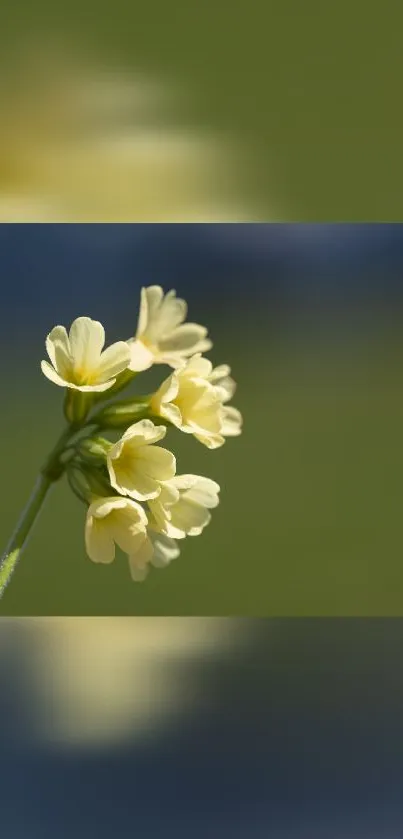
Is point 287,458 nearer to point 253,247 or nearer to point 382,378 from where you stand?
point 382,378

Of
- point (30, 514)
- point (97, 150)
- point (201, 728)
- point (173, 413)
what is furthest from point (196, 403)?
point (97, 150)

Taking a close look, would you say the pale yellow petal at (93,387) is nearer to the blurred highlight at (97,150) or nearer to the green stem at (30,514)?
the green stem at (30,514)

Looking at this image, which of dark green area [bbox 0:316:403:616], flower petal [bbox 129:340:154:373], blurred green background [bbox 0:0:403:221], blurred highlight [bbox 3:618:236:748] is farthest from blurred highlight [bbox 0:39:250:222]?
flower petal [bbox 129:340:154:373]

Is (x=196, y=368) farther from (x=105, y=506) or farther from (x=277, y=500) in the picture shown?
(x=277, y=500)

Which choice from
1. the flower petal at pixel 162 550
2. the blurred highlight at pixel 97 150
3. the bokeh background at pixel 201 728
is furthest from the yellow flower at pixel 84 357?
the blurred highlight at pixel 97 150

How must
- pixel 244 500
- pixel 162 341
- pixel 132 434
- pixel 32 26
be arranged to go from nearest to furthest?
pixel 132 434
pixel 162 341
pixel 32 26
pixel 244 500

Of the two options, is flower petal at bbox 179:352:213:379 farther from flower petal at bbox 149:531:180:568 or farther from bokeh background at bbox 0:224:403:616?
bokeh background at bbox 0:224:403:616

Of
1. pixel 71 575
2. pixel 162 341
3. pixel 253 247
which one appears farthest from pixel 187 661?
pixel 162 341
